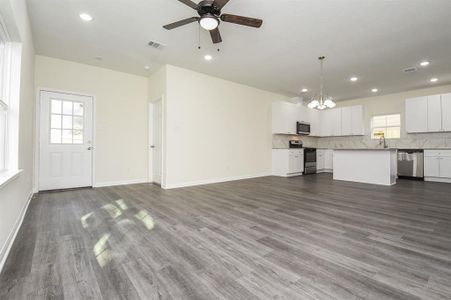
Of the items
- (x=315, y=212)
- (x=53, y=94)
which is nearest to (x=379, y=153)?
(x=315, y=212)

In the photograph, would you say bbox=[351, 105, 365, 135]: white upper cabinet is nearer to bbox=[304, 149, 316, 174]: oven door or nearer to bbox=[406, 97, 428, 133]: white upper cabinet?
bbox=[406, 97, 428, 133]: white upper cabinet

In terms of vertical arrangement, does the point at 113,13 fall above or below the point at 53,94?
above

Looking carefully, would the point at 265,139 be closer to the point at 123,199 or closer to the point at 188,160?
the point at 188,160

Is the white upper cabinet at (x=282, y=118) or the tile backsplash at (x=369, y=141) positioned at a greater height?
the white upper cabinet at (x=282, y=118)

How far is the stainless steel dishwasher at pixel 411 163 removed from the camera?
20.4 feet

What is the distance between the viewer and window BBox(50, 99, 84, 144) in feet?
14.7

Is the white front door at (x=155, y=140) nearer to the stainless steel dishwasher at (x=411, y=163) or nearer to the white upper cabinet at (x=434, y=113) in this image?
the stainless steel dishwasher at (x=411, y=163)

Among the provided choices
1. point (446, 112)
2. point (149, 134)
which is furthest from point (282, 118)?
point (446, 112)

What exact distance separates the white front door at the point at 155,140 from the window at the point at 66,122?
154cm

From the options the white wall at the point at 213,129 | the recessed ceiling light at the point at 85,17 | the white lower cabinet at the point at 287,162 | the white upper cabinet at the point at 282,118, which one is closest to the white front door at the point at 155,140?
the white wall at the point at 213,129

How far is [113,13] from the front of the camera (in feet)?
9.69

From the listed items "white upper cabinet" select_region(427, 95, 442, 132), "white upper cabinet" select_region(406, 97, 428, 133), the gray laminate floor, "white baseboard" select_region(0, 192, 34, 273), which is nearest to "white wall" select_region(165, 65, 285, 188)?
the gray laminate floor

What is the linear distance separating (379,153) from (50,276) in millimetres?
6388

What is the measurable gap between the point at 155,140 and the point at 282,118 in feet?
13.8
